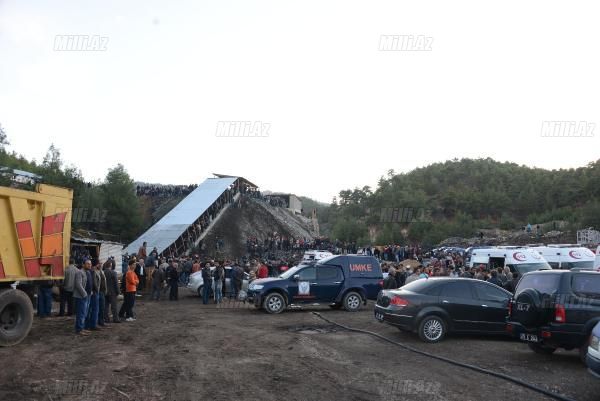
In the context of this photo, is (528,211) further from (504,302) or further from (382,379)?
(382,379)

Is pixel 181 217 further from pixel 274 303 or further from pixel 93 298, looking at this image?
pixel 93 298

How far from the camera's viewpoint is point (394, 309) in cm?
1122

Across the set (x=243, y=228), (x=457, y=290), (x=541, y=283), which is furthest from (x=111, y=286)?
(x=243, y=228)

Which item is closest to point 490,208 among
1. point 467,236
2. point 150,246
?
point 467,236

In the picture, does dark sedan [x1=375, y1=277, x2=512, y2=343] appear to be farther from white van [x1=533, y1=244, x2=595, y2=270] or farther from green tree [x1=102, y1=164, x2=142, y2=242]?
green tree [x1=102, y1=164, x2=142, y2=242]

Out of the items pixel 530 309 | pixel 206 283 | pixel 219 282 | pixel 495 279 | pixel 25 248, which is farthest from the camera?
pixel 219 282

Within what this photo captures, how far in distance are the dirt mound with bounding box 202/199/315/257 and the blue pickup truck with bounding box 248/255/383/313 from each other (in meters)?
22.0

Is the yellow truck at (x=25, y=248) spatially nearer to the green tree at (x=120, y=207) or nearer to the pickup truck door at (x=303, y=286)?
the pickup truck door at (x=303, y=286)

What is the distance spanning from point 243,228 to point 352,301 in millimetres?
27672

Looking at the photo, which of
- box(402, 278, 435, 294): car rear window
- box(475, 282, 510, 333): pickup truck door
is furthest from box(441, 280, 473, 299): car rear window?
box(402, 278, 435, 294): car rear window

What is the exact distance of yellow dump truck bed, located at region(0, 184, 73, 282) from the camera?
32.2 ft

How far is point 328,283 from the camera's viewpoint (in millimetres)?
16531

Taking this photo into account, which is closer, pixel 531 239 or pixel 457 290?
pixel 457 290

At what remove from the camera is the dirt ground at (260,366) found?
6980 mm
